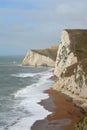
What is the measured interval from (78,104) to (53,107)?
336 cm

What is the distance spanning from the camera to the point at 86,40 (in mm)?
89750

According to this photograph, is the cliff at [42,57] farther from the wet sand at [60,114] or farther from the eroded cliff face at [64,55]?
the wet sand at [60,114]

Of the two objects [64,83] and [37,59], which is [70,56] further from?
[37,59]

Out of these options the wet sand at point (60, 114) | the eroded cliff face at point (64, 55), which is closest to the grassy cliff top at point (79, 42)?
the eroded cliff face at point (64, 55)

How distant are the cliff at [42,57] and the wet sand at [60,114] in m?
109

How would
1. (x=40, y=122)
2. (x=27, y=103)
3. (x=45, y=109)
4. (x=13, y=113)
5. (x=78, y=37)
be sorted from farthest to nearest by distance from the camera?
(x=78, y=37) < (x=27, y=103) < (x=45, y=109) < (x=13, y=113) < (x=40, y=122)

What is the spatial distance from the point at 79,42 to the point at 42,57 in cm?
8378

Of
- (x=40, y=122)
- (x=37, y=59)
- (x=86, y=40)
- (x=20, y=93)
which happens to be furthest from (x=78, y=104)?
(x=37, y=59)

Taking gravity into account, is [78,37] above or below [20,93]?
above

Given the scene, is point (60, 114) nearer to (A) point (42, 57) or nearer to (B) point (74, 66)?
(B) point (74, 66)

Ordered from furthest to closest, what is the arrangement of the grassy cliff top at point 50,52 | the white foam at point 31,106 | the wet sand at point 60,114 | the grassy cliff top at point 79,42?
the grassy cliff top at point 50,52, the grassy cliff top at point 79,42, the white foam at point 31,106, the wet sand at point 60,114

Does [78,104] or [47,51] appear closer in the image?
[78,104]

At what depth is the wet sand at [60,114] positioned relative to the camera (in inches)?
1497

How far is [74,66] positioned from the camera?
6397 centimetres
